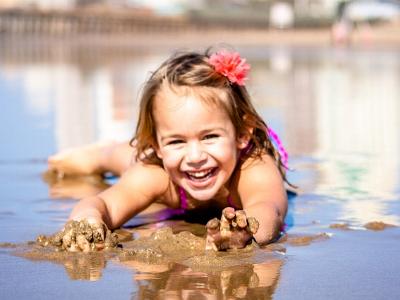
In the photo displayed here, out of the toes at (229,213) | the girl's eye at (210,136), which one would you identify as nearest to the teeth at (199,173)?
the girl's eye at (210,136)

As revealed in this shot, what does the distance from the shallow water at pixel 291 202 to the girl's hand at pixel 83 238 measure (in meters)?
0.13

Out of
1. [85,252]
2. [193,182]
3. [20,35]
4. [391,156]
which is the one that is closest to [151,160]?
[193,182]

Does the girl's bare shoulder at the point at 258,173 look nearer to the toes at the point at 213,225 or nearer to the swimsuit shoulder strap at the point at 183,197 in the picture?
the swimsuit shoulder strap at the point at 183,197

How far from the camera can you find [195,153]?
3.60 m

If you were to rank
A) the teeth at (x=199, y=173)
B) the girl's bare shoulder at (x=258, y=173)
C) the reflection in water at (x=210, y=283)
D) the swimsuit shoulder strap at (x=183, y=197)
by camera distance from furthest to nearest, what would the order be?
the swimsuit shoulder strap at (x=183, y=197)
the girl's bare shoulder at (x=258, y=173)
the teeth at (x=199, y=173)
the reflection in water at (x=210, y=283)

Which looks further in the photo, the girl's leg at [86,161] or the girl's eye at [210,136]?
the girl's leg at [86,161]

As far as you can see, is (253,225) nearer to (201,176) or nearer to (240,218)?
(240,218)

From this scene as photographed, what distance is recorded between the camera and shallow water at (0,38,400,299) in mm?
2818

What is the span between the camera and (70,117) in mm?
8156

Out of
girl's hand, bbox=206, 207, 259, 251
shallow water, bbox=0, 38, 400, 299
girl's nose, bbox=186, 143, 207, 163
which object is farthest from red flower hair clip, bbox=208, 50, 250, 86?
girl's hand, bbox=206, 207, 259, 251

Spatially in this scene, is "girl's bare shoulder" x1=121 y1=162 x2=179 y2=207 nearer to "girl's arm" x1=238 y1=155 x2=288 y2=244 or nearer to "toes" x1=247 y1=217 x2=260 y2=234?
"girl's arm" x1=238 y1=155 x2=288 y2=244

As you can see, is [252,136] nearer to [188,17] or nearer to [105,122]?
[105,122]

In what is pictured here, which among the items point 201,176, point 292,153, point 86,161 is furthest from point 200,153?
point 292,153

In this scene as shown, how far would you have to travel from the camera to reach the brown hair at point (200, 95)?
3.73 meters
